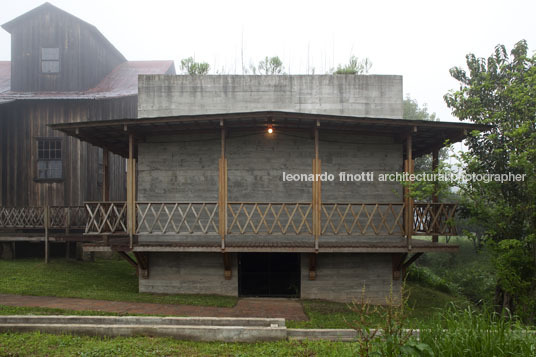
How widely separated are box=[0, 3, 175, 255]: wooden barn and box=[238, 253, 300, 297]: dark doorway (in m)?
7.89

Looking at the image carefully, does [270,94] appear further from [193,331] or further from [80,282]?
[80,282]

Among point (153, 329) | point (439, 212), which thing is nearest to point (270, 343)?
point (153, 329)

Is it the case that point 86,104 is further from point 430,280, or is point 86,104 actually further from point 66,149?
point 430,280

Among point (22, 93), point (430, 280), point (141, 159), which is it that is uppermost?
point (22, 93)

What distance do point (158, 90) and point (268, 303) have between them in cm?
783

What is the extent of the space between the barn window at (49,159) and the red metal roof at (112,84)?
2211 millimetres

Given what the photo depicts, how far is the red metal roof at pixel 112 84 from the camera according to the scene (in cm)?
1551

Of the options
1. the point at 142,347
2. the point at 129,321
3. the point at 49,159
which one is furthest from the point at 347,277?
the point at 49,159

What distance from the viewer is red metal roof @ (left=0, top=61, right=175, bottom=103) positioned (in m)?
15.5

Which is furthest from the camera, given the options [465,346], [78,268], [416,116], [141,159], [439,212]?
[416,116]

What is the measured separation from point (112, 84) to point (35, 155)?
601cm

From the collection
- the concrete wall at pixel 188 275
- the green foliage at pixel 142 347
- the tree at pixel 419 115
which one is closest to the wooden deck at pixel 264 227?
the concrete wall at pixel 188 275

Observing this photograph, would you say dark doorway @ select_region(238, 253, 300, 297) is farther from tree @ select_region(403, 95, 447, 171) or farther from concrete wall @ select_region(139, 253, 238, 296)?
tree @ select_region(403, 95, 447, 171)

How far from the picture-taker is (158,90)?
36.3ft
